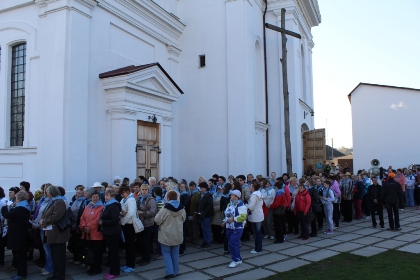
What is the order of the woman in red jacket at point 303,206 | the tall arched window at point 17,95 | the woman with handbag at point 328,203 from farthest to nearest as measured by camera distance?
1. the tall arched window at point 17,95
2. the woman with handbag at point 328,203
3. the woman in red jacket at point 303,206

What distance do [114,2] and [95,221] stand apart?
9.61 metres

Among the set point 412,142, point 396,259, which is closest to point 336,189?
point 396,259

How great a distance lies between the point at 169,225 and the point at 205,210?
107 inches

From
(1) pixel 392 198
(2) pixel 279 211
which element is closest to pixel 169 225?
(2) pixel 279 211

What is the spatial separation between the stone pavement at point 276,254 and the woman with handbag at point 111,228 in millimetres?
223

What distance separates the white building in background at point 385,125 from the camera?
95.0 feet

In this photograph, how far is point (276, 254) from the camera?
8961 millimetres

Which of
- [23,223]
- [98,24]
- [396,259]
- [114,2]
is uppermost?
[114,2]

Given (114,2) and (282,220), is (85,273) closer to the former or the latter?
(282,220)

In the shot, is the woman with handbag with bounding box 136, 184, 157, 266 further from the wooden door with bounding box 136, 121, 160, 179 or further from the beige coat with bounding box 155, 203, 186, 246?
the wooden door with bounding box 136, 121, 160, 179

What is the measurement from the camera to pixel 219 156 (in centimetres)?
1727

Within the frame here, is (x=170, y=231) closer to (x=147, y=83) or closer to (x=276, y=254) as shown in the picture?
(x=276, y=254)

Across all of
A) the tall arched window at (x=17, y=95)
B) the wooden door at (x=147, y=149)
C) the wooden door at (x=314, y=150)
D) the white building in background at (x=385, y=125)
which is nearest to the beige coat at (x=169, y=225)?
the wooden door at (x=147, y=149)

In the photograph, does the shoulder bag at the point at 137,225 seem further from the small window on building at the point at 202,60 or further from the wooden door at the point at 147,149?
the small window on building at the point at 202,60
